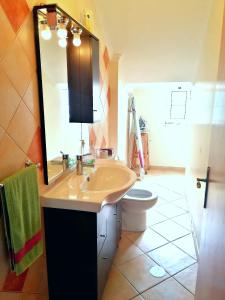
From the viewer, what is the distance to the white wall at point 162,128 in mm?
4727

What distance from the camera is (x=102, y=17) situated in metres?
2.23

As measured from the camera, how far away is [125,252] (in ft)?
7.21

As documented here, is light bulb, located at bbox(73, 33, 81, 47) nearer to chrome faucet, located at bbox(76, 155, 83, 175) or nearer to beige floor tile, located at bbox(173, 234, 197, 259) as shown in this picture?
chrome faucet, located at bbox(76, 155, 83, 175)

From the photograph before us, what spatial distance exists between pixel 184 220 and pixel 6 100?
2.57 m

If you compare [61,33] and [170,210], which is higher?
[61,33]

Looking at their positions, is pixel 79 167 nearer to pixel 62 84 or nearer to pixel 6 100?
pixel 62 84

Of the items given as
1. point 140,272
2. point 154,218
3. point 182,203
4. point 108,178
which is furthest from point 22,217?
point 182,203

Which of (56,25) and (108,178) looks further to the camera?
(108,178)

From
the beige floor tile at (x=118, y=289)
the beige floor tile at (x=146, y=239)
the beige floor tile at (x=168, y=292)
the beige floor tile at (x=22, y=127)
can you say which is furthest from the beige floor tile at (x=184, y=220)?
the beige floor tile at (x=22, y=127)

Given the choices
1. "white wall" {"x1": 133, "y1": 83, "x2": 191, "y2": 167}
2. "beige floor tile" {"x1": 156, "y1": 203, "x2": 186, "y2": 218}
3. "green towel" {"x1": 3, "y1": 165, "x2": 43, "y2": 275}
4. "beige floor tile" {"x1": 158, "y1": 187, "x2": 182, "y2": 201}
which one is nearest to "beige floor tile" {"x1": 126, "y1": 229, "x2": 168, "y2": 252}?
"beige floor tile" {"x1": 156, "y1": 203, "x2": 186, "y2": 218}

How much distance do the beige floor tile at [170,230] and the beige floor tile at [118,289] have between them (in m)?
0.79

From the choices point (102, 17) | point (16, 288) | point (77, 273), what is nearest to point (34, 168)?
point (16, 288)

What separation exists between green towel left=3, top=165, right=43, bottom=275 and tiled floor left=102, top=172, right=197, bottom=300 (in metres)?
0.92

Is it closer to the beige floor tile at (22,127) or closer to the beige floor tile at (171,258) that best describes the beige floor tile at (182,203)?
the beige floor tile at (171,258)
